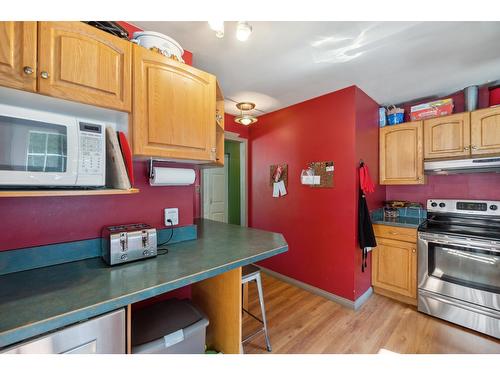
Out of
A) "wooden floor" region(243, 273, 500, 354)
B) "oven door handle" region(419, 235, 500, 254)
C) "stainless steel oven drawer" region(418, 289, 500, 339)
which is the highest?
"oven door handle" region(419, 235, 500, 254)

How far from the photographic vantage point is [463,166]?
2068 millimetres

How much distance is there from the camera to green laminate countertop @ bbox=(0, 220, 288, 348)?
0.63m

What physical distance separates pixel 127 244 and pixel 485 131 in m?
3.12

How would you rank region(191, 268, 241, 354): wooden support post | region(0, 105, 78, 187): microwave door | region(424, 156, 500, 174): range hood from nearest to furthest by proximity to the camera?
region(0, 105, 78, 187): microwave door < region(191, 268, 241, 354): wooden support post < region(424, 156, 500, 174): range hood

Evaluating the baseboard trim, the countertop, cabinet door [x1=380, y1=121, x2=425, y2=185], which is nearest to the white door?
the baseboard trim

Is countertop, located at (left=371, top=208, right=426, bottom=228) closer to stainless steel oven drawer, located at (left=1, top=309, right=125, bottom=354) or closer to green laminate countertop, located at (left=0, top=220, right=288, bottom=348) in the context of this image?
green laminate countertop, located at (left=0, top=220, right=288, bottom=348)

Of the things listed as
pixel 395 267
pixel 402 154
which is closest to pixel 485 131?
pixel 402 154

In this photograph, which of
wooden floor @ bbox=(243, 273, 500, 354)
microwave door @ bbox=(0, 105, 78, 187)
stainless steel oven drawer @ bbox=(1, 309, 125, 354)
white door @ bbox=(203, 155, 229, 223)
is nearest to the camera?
stainless steel oven drawer @ bbox=(1, 309, 125, 354)

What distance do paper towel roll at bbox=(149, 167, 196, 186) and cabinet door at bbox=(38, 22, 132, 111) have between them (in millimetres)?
378

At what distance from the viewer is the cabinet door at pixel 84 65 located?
811mm

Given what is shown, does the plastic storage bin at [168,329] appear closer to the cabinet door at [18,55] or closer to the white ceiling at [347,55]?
the cabinet door at [18,55]

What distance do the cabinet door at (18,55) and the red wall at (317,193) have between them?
2362 millimetres

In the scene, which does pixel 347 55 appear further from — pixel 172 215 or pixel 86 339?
pixel 86 339

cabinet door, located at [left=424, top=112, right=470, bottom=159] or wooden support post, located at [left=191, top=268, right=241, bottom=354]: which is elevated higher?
cabinet door, located at [left=424, top=112, right=470, bottom=159]
